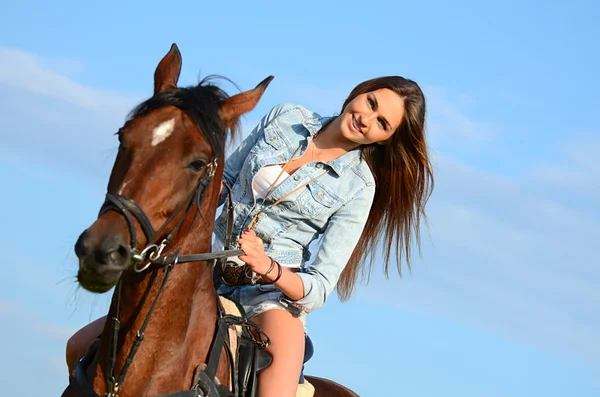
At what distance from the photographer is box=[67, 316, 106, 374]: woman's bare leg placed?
705 centimetres

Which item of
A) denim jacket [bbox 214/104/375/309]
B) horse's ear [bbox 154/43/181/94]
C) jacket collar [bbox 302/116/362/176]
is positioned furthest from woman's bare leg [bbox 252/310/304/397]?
horse's ear [bbox 154/43/181/94]

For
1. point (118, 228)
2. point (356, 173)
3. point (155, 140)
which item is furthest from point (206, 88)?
point (356, 173)

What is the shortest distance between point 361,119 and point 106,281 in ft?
10.6

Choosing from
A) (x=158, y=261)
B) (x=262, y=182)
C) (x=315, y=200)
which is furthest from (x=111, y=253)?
(x=315, y=200)

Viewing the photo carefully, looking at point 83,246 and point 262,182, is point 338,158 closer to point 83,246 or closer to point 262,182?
point 262,182

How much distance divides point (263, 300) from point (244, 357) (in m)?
0.67

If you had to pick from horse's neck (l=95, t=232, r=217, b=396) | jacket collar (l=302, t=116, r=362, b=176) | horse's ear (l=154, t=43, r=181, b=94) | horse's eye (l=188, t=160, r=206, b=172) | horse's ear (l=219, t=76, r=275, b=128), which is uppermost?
jacket collar (l=302, t=116, r=362, b=176)

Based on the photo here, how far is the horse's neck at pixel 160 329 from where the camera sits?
6137 millimetres

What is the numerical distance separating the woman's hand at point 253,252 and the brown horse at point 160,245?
10.2 inches

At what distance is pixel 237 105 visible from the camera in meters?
6.64

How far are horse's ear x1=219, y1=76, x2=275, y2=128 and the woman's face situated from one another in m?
1.53

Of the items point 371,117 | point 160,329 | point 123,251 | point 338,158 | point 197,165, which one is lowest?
point 160,329

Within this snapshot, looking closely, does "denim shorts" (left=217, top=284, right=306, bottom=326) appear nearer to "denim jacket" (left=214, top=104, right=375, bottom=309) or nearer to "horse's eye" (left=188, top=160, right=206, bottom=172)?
"denim jacket" (left=214, top=104, right=375, bottom=309)

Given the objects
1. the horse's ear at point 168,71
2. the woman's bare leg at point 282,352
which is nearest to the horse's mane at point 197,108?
the horse's ear at point 168,71
